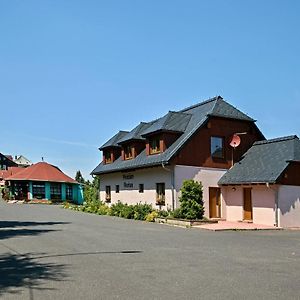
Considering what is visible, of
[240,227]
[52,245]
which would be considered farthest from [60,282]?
[240,227]

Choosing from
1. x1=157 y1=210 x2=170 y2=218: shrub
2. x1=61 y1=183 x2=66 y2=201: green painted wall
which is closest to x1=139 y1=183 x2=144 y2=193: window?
x1=157 y1=210 x2=170 y2=218: shrub

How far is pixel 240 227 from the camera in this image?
21.5 m

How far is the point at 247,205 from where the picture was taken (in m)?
25.2

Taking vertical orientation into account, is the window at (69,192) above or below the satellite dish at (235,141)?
below

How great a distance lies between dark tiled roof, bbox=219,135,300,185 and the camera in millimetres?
23112

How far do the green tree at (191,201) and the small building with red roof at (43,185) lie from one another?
3105cm

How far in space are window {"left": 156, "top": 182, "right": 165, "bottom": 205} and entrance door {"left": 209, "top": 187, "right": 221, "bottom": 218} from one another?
9.53ft

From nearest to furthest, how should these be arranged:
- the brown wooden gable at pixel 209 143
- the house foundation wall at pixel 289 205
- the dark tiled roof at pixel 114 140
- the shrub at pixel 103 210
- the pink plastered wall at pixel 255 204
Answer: the house foundation wall at pixel 289 205, the pink plastered wall at pixel 255 204, the brown wooden gable at pixel 209 143, the shrub at pixel 103 210, the dark tiled roof at pixel 114 140

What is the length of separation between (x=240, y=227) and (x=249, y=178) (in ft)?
12.1

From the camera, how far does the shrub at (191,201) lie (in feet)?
75.8

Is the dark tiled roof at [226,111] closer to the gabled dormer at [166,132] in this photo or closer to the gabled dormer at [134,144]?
the gabled dormer at [166,132]

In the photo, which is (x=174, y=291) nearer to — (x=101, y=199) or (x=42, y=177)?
(x=101, y=199)

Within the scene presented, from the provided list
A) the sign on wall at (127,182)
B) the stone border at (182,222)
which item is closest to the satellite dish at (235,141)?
the stone border at (182,222)

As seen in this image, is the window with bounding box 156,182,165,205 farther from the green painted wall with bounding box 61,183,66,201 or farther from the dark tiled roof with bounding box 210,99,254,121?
the green painted wall with bounding box 61,183,66,201
